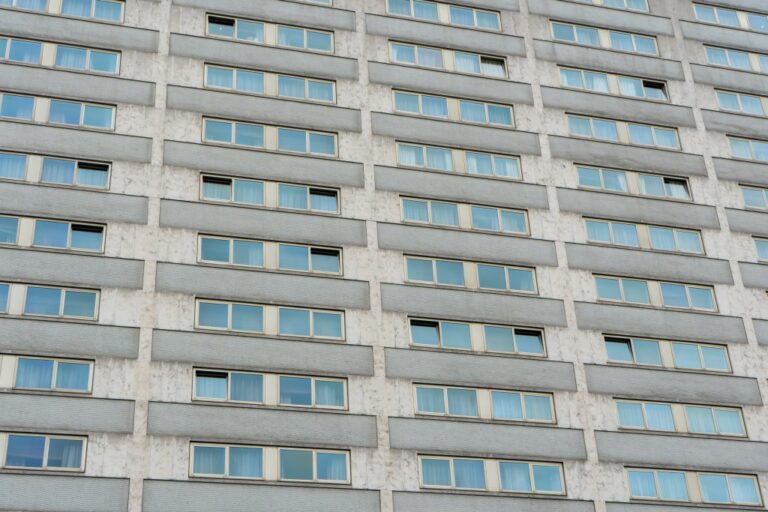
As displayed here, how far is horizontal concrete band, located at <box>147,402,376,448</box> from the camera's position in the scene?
37.8m

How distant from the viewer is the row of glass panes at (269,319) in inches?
1594

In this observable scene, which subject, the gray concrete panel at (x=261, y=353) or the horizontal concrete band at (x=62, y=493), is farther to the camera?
the gray concrete panel at (x=261, y=353)

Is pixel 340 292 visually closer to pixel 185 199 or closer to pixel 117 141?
pixel 185 199

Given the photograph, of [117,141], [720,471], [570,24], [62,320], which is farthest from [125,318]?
[570,24]

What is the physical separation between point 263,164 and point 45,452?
48.3 ft

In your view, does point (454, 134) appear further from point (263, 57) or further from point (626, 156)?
point (263, 57)

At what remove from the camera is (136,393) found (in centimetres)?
3791

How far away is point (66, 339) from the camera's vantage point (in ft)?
126

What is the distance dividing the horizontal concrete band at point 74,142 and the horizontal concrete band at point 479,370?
42.1ft

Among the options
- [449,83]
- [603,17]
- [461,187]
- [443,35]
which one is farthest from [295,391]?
[603,17]

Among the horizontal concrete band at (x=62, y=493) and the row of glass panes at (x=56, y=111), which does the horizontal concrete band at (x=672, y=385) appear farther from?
the row of glass panes at (x=56, y=111)

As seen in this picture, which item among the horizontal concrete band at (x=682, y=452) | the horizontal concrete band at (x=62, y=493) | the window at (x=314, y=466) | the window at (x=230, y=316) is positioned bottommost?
the horizontal concrete band at (x=62, y=493)

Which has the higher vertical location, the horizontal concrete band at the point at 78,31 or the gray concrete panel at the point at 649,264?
the horizontal concrete band at the point at 78,31

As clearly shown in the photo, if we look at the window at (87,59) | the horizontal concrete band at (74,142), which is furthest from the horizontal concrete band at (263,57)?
the horizontal concrete band at (74,142)
